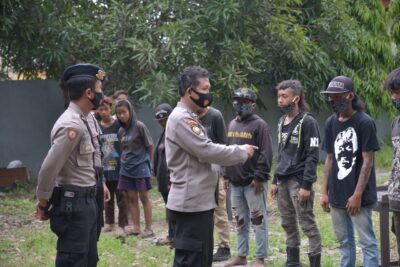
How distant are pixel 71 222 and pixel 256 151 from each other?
8.72 feet

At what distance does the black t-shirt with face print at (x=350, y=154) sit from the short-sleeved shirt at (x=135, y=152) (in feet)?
11.8

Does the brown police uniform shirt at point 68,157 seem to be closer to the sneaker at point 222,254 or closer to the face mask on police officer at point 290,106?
the face mask on police officer at point 290,106

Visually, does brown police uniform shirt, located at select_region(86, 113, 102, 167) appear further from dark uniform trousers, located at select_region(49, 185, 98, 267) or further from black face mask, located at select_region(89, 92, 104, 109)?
dark uniform trousers, located at select_region(49, 185, 98, 267)

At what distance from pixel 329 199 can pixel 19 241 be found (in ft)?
16.2

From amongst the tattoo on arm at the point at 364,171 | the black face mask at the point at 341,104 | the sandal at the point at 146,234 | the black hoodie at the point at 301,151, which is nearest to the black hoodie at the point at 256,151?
the black hoodie at the point at 301,151

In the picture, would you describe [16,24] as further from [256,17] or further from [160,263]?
[160,263]

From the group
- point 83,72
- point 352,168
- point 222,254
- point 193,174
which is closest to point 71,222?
point 193,174

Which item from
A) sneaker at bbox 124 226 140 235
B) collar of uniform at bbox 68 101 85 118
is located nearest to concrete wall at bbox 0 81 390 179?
sneaker at bbox 124 226 140 235

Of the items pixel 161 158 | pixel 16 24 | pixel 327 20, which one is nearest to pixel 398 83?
pixel 161 158

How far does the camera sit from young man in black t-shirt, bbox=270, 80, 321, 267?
287 inches

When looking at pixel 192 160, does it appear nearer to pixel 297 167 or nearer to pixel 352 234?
pixel 297 167

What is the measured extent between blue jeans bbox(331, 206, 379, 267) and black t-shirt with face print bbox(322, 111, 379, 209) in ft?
0.35

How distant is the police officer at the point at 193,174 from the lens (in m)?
5.82

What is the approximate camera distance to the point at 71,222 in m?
5.80
